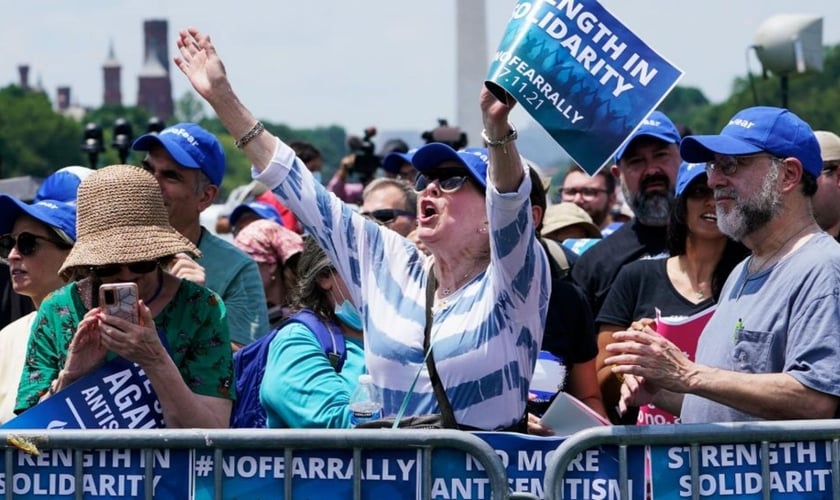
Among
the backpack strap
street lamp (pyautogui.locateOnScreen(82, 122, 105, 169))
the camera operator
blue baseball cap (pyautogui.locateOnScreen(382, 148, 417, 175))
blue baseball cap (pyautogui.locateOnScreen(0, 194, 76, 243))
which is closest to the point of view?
the backpack strap

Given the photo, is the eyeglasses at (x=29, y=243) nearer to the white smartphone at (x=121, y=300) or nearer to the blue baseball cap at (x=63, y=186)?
the blue baseball cap at (x=63, y=186)

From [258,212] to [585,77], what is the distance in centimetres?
450

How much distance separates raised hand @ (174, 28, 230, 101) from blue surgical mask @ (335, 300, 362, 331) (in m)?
0.96

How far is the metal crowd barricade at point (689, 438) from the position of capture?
414 cm

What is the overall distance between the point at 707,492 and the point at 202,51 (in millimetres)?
1958

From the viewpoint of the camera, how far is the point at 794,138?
471 centimetres

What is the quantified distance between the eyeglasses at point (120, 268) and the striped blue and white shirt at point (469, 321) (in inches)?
16.3

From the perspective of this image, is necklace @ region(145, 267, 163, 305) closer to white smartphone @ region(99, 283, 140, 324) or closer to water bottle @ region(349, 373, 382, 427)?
white smartphone @ region(99, 283, 140, 324)

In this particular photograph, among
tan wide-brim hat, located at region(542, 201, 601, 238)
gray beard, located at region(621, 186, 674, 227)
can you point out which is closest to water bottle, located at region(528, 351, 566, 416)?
gray beard, located at region(621, 186, 674, 227)

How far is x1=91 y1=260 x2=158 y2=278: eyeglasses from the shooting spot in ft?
15.5

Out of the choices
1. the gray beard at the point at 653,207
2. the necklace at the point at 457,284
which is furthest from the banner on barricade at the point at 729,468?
the gray beard at the point at 653,207

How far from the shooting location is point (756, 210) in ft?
15.3

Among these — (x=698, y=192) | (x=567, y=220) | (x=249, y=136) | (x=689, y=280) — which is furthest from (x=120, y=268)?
(x=567, y=220)

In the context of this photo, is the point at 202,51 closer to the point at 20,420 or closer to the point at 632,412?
the point at 20,420
